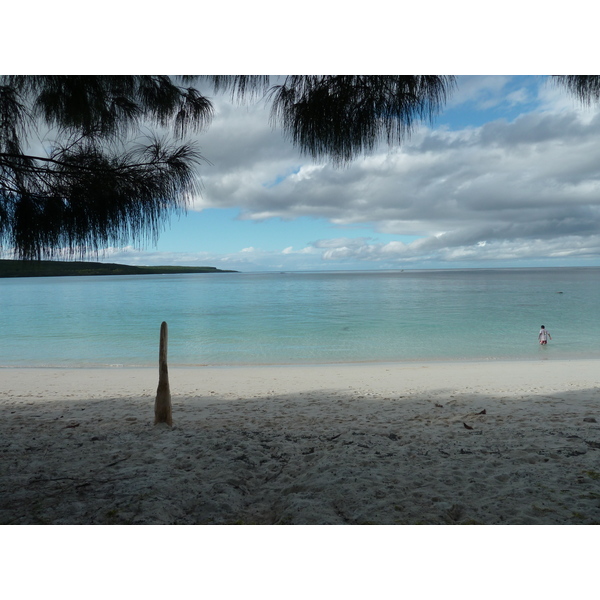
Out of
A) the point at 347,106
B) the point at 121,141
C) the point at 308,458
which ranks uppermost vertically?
the point at 347,106

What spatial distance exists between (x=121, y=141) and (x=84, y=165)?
220mm

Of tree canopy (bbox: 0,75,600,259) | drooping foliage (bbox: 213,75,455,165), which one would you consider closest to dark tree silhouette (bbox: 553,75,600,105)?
tree canopy (bbox: 0,75,600,259)

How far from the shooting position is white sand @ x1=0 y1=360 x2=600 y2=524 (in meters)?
1.70

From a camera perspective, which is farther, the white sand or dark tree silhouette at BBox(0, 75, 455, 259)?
dark tree silhouette at BBox(0, 75, 455, 259)

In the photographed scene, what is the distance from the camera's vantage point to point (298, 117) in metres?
2.06

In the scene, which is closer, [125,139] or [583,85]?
[583,85]

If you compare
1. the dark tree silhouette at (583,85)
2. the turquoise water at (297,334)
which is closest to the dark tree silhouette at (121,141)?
the dark tree silhouette at (583,85)

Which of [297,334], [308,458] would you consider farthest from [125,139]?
[297,334]

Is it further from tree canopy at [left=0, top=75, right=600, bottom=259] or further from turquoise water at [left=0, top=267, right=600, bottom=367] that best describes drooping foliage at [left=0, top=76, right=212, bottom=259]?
turquoise water at [left=0, top=267, right=600, bottom=367]

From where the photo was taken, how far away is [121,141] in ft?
6.75

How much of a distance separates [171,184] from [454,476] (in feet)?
6.49

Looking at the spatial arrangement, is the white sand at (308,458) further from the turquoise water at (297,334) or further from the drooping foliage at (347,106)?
the turquoise water at (297,334)

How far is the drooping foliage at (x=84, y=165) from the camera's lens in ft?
6.23

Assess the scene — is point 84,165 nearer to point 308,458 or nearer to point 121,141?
point 121,141
